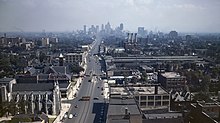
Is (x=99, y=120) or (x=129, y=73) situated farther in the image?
(x=129, y=73)

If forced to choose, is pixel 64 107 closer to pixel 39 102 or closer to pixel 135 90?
pixel 39 102

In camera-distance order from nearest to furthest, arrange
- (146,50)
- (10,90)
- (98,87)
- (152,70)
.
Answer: (10,90)
(98,87)
(152,70)
(146,50)

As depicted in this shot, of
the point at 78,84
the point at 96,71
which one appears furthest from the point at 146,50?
the point at 78,84

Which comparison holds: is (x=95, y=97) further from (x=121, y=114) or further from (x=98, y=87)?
(x=121, y=114)

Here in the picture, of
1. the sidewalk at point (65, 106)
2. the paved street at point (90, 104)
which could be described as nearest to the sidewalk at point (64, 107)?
the sidewalk at point (65, 106)

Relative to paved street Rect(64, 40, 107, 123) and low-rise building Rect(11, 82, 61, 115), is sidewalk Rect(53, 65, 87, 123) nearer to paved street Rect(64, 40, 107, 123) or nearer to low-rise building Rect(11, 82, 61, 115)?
paved street Rect(64, 40, 107, 123)

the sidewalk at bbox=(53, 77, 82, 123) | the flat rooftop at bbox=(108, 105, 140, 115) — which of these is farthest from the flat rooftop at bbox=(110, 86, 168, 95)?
the sidewalk at bbox=(53, 77, 82, 123)

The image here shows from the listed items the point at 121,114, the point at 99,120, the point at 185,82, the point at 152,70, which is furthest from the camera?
the point at 152,70

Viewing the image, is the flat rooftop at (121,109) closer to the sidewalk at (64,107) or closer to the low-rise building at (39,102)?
the sidewalk at (64,107)

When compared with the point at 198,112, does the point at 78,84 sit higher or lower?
lower

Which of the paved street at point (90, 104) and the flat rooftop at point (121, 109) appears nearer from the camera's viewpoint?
the flat rooftop at point (121, 109)

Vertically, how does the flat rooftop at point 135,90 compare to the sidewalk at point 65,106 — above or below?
above
